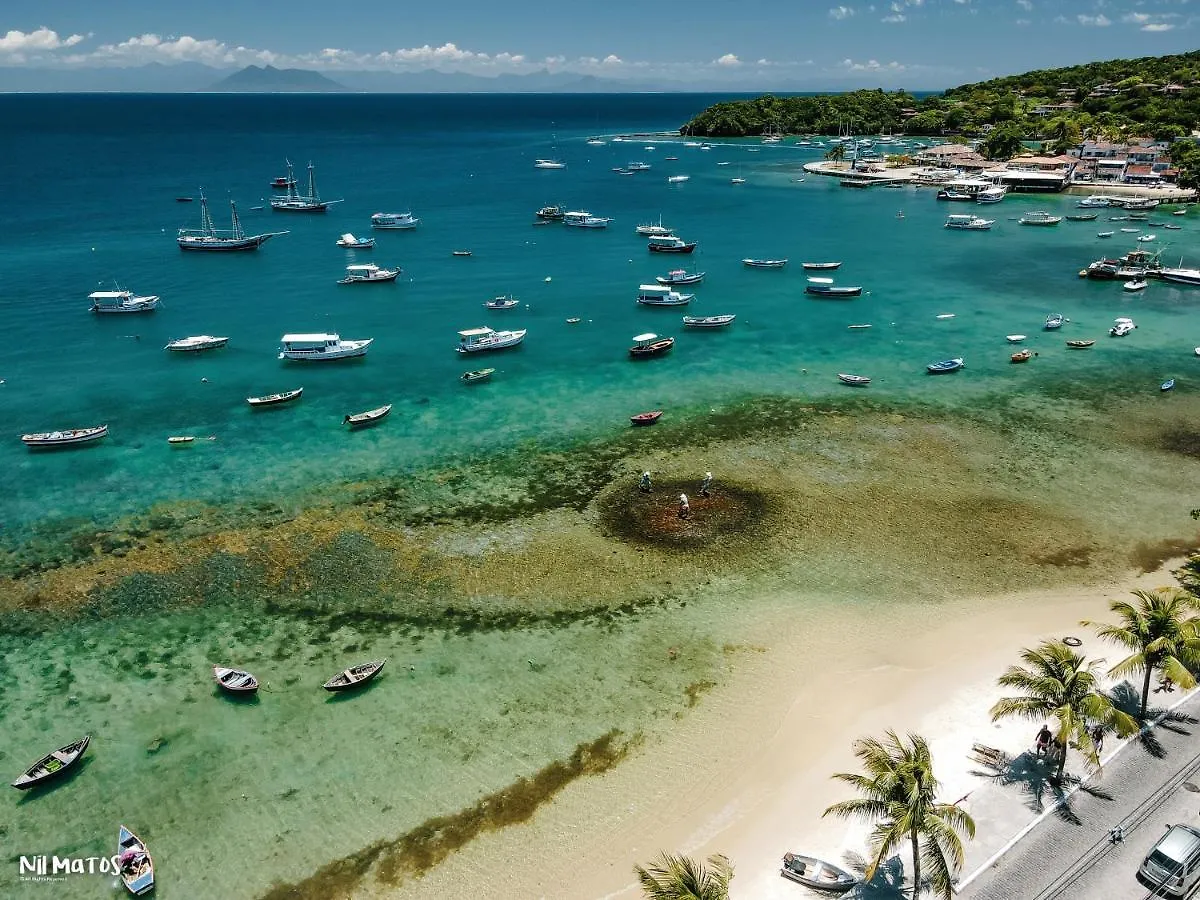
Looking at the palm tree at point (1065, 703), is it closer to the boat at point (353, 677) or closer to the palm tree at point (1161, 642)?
the palm tree at point (1161, 642)

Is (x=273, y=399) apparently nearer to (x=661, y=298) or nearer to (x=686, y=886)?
(x=661, y=298)

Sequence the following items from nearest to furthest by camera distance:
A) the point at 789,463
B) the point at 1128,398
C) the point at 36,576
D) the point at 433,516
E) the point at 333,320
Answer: the point at 36,576 < the point at 433,516 < the point at 789,463 < the point at 1128,398 < the point at 333,320

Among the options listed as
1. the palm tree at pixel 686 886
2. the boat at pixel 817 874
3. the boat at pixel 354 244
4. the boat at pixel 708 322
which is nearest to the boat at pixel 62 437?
the palm tree at pixel 686 886

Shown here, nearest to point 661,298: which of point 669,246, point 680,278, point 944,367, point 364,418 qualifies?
point 680,278

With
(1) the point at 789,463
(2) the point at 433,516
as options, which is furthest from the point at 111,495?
(1) the point at 789,463

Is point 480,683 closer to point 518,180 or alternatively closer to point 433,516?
point 433,516

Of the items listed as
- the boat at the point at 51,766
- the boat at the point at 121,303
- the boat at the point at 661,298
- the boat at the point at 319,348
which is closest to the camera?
the boat at the point at 51,766
